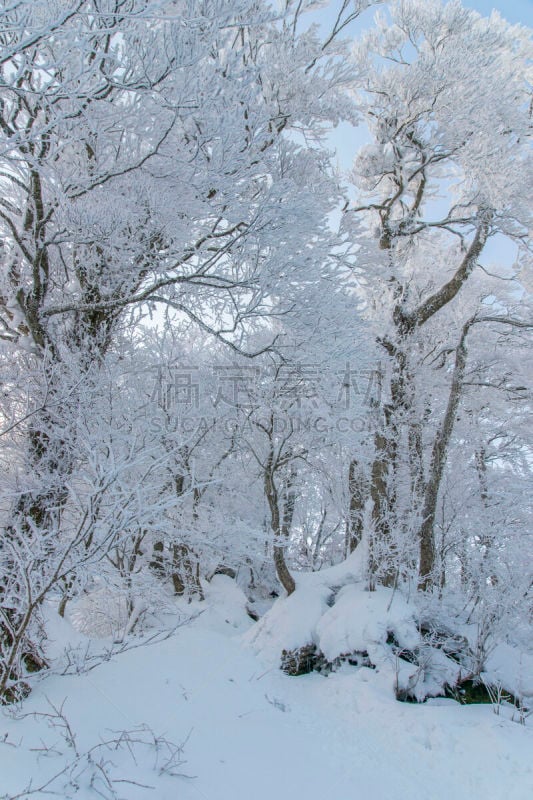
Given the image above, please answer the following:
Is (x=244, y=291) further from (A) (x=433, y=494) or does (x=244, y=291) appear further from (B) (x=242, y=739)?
(A) (x=433, y=494)

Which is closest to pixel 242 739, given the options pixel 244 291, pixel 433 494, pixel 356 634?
pixel 356 634

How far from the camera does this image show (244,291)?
200 inches

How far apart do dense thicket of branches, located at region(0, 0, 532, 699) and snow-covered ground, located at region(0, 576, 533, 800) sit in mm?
704

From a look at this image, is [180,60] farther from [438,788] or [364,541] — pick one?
[364,541]

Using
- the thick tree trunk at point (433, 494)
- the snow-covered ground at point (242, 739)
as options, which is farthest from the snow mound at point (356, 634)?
the thick tree trunk at point (433, 494)

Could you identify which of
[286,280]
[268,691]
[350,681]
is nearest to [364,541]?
[350,681]

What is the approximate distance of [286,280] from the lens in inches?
195

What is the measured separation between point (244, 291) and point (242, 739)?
4597 millimetres

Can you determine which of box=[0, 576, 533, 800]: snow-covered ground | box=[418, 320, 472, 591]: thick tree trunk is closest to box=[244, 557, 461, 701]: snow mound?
box=[0, 576, 533, 800]: snow-covered ground

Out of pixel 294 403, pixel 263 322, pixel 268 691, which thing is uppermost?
pixel 263 322

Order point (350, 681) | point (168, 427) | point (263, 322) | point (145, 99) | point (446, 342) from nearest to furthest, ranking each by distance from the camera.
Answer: point (145, 99) < point (263, 322) < point (350, 681) < point (168, 427) < point (446, 342)

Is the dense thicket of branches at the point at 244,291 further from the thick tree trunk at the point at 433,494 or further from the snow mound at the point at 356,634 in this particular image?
the snow mound at the point at 356,634

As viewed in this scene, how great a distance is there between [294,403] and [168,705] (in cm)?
496

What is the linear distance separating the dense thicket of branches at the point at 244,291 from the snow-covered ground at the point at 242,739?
0.70m
